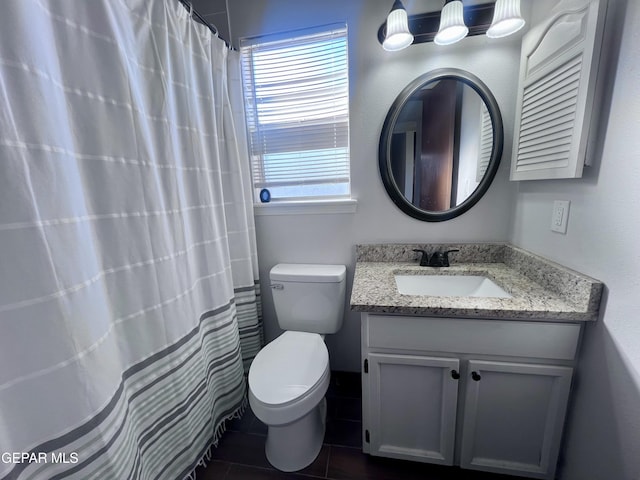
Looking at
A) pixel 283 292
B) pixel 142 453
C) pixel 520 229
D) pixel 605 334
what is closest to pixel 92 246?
pixel 142 453

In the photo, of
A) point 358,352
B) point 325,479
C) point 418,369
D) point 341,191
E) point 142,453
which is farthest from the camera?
point 358,352

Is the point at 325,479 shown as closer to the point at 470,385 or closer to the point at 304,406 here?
the point at 304,406

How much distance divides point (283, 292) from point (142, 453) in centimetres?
86

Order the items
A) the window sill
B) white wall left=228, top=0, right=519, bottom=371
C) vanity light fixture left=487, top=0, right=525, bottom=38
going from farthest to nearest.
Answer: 1. the window sill
2. white wall left=228, top=0, right=519, bottom=371
3. vanity light fixture left=487, top=0, right=525, bottom=38

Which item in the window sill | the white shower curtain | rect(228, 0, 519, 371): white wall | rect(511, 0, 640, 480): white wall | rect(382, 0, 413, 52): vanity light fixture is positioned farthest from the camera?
the window sill

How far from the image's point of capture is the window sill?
5.01 ft

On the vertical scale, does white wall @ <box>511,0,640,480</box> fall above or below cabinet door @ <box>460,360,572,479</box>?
above

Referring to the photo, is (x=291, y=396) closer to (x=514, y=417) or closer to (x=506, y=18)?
(x=514, y=417)

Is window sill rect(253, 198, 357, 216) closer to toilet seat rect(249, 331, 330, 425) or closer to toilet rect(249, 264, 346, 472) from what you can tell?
toilet rect(249, 264, 346, 472)

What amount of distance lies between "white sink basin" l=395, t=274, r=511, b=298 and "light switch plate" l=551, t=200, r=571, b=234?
38 centimetres

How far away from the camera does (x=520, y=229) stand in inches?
51.7

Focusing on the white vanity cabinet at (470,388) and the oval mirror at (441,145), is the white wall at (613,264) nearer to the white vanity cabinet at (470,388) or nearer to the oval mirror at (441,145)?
the white vanity cabinet at (470,388)

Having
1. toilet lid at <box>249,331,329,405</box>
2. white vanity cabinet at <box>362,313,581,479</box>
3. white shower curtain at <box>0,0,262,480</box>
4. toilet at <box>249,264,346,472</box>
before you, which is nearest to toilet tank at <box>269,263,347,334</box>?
toilet at <box>249,264,346,472</box>

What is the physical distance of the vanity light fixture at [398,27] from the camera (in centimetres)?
115
